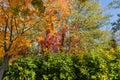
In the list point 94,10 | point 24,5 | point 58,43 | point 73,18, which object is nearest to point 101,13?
point 94,10

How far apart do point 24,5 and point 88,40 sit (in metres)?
12.3

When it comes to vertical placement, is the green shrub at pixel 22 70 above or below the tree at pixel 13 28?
below

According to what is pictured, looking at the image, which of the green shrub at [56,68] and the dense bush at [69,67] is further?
the green shrub at [56,68]

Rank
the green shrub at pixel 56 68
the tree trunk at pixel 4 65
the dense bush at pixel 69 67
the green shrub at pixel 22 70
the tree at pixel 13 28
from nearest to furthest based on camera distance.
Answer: the dense bush at pixel 69 67 < the green shrub at pixel 56 68 < the green shrub at pixel 22 70 < the tree trunk at pixel 4 65 < the tree at pixel 13 28

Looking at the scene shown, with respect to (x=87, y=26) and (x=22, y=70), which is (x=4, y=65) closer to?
(x=22, y=70)

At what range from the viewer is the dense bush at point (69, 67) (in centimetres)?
1373

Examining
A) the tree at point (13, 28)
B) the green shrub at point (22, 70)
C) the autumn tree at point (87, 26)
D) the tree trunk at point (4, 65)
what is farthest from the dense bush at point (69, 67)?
the autumn tree at point (87, 26)

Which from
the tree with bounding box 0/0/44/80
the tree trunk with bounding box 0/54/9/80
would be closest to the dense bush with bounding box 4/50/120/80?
the tree trunk with bounding box 0/54/9/80

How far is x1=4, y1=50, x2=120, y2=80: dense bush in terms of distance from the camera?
45.1ft

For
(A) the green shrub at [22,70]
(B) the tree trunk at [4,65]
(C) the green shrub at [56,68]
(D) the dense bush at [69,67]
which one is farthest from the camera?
(B) the tree trunk at [4,65]

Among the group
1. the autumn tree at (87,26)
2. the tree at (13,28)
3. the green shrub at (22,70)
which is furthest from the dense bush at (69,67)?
the autumn tree at (87,26)

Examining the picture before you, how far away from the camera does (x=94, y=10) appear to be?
27953mm

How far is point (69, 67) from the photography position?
14.0m

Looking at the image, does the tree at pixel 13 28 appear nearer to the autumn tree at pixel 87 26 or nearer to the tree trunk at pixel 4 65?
the tree trunk at pixel 4 65
